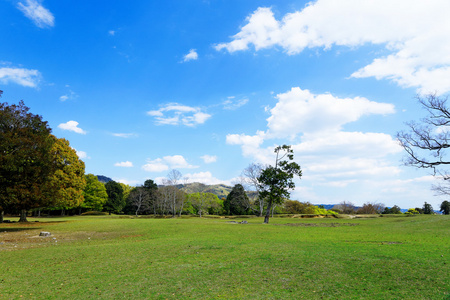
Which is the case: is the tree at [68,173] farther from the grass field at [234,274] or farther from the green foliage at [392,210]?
the green foliage at [392,210]

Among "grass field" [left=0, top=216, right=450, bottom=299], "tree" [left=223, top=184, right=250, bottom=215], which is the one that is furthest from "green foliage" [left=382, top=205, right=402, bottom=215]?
"grass field" [left=0, top=216, right=450, bottom=299]

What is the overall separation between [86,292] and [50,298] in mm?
1052

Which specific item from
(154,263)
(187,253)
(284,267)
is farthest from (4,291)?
(284,267)

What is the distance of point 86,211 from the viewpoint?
3627 inches

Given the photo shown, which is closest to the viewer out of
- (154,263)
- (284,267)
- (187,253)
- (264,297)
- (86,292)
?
(264,297)

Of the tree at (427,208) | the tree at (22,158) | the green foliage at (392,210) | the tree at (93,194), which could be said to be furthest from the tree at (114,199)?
the tree at (427,208)

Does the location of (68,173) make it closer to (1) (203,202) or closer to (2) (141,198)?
(2) (141,198)

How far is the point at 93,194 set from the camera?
3196 inches

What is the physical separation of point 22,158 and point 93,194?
2223 inches

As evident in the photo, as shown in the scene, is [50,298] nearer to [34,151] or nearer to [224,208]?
[34,151]

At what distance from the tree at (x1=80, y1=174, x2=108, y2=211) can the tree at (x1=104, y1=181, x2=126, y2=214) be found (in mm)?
4420

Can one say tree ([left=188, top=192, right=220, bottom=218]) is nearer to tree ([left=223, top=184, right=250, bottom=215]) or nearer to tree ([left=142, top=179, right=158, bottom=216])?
tree ([left=223, top=184, right=250, bottom=215])

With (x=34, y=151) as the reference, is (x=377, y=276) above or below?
below

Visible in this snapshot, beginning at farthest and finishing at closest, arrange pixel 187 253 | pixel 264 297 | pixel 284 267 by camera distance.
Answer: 1. pixel 187 253
2. pixel 284 267
3. pixel 264 297
